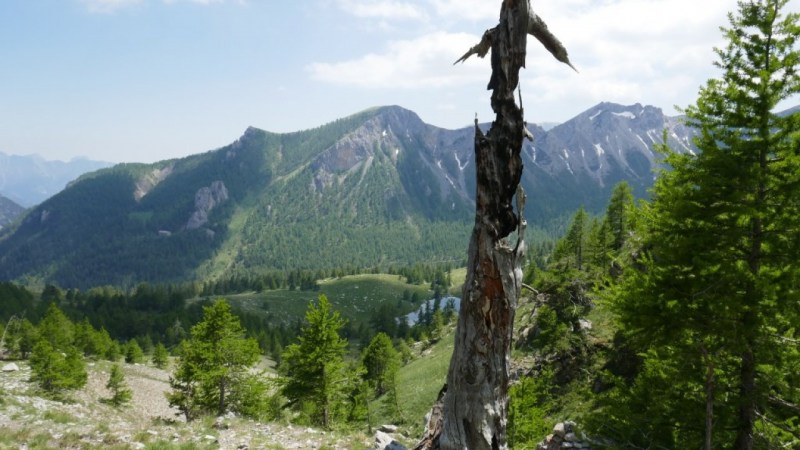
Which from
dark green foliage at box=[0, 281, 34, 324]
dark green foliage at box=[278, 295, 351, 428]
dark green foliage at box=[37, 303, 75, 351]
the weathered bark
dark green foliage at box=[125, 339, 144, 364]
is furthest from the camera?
dark green foliage at box=[0, 281, 34, 324]

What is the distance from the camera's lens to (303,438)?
17078 millimetres

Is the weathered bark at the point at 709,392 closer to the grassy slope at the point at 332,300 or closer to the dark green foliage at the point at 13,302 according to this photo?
the dark green foliage at the point at 13,302

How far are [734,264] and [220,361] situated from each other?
26.4 metres

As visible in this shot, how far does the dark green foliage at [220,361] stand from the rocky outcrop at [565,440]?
779 inches

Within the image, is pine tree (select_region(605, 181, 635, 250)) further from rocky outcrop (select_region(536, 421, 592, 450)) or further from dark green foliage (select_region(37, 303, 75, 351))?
dark green foliage (select_region(37, 303, 75, 351))

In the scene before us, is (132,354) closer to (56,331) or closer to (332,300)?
(56,331)

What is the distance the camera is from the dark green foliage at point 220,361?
1038 inches

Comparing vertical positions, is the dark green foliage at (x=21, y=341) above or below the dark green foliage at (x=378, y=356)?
above

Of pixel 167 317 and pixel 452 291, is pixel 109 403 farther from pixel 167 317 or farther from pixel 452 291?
pixel 452 291

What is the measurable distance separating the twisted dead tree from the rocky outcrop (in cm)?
877

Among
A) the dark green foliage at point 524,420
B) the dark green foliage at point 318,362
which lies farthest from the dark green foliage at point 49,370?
the dark green foliage at point 524,420

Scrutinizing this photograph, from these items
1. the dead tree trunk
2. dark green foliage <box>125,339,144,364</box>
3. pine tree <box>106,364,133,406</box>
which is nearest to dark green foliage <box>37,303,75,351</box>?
pine tree <box>106,364,133,406</box>

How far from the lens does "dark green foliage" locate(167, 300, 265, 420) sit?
1038 inches

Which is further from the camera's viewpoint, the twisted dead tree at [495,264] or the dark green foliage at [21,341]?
the dark green foliage at [21,341]
